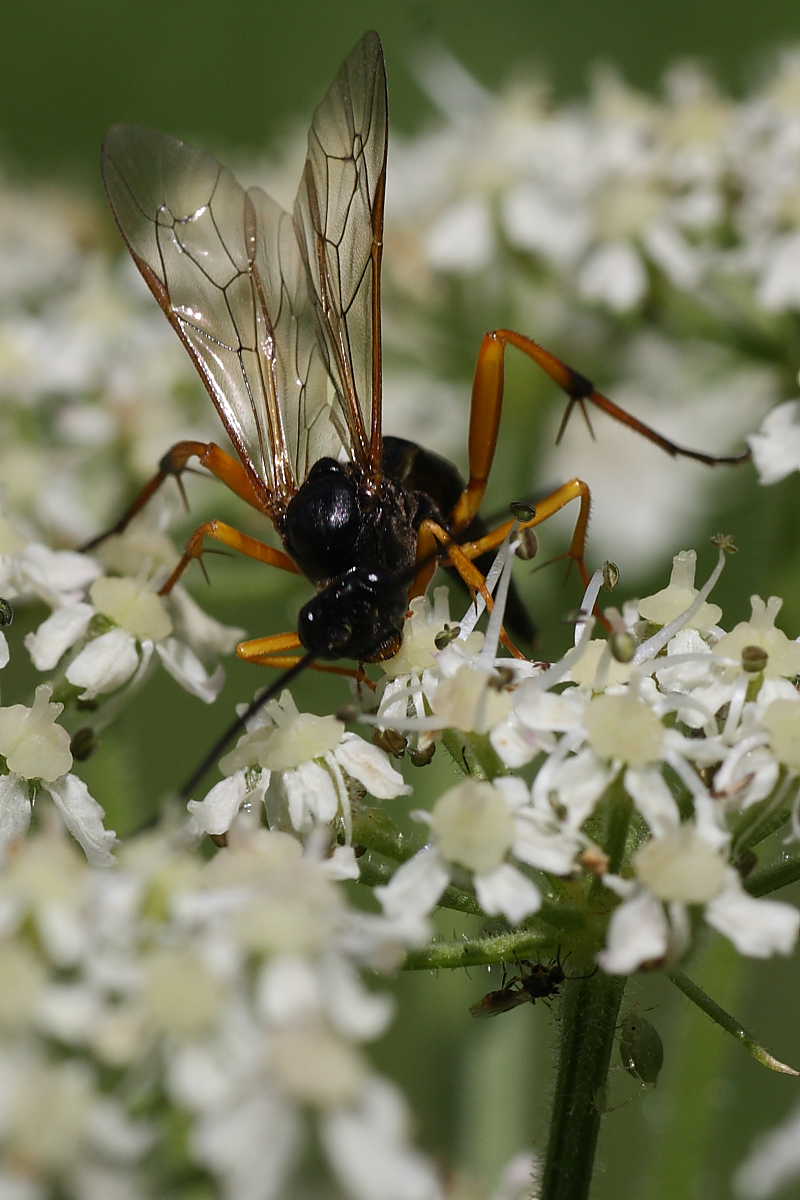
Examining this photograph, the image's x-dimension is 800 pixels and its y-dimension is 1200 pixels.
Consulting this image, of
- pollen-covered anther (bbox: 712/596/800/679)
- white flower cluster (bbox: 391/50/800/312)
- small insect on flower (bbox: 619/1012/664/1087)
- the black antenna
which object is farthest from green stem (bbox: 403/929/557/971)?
white flower cluster (bbox: 391/50/800/312)

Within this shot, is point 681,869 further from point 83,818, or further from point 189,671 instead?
point 189,671

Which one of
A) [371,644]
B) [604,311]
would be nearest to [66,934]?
[371,644]

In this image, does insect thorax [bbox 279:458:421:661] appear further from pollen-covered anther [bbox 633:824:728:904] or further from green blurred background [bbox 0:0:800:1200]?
pollen-covered anther [bbox 633:824:728:904]

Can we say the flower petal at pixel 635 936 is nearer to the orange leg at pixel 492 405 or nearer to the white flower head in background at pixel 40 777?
the white flower head in background at pixel 40 777

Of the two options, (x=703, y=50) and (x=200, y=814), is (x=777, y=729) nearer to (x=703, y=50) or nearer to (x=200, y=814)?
(x=200, y=814)

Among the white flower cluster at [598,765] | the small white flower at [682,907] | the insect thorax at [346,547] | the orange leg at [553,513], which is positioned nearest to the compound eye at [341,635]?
the insect thorax at [346,547]

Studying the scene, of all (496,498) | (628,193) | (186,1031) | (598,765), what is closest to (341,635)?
(598,765)
